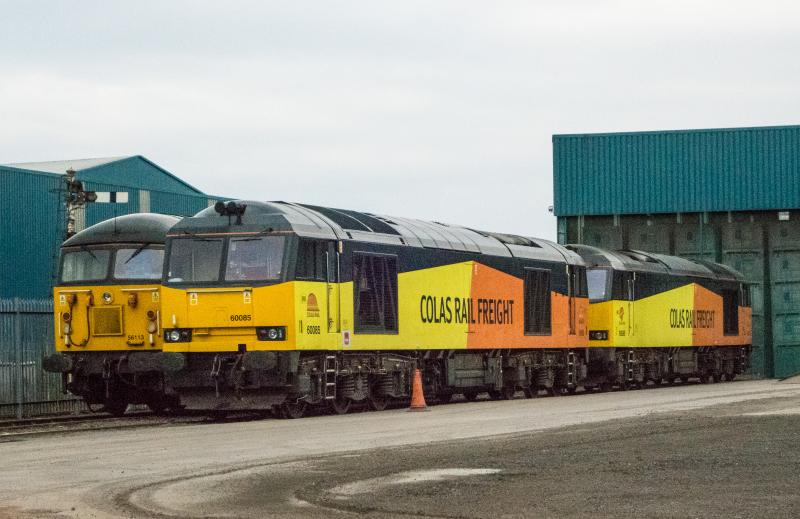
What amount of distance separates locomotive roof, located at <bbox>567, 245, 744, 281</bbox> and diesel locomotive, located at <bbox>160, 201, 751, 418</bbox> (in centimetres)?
13

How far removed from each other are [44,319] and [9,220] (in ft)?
51.2

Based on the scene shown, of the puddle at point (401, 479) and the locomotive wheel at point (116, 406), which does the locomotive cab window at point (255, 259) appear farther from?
the puddle at point (401, 479)

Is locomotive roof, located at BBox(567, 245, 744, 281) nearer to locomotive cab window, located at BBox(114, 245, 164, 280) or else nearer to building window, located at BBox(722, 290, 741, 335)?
building window, located at BBox(722, 290, 741, 335)

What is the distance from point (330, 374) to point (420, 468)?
35.1 feet

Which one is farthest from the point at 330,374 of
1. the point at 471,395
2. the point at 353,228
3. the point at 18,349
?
the point at 471,395

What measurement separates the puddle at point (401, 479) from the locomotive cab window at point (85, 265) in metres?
13.5

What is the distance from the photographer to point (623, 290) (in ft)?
Result: 130

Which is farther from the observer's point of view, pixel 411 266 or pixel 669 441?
pixel 411 266

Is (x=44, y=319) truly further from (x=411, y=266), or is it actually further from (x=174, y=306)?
(x=411, y=266)

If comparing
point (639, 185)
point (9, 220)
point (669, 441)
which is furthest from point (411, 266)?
point (639, 185)

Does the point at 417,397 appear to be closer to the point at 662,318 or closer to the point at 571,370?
the point at 571,370

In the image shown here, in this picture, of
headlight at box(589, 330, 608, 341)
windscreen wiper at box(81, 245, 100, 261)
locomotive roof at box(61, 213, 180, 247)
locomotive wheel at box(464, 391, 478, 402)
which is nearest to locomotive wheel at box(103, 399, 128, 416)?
windscreen wiper at box(81, 245, 100, 261)

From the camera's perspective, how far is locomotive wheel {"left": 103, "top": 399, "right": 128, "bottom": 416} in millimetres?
26266

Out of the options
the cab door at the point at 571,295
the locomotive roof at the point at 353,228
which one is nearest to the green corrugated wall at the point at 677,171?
the cab door at the point at 571,295
